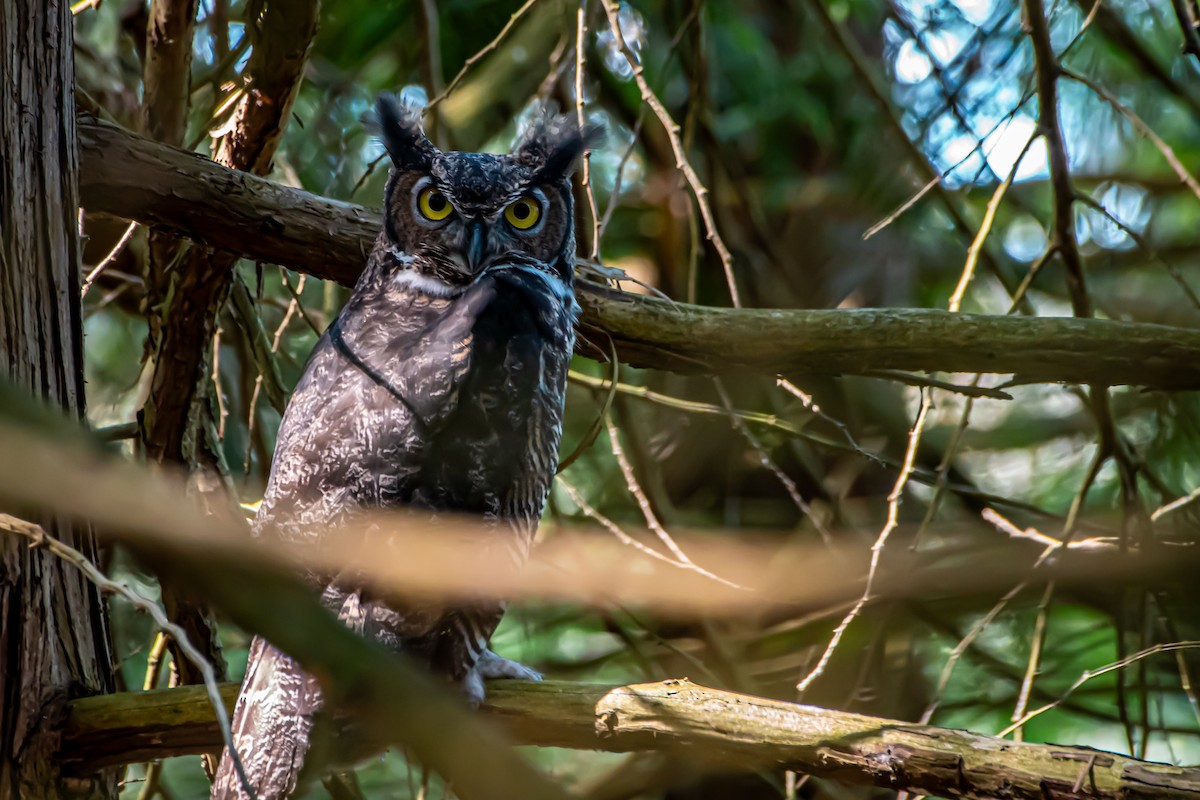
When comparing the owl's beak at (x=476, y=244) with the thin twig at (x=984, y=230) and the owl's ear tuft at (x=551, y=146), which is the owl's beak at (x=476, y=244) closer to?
the owl's ear tuft at (x=551, y=146)

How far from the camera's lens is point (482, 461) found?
255cm

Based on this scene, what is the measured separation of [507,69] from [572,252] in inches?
65.2

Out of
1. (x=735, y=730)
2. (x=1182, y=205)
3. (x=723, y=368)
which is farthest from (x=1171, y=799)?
(x=1182, y=205)

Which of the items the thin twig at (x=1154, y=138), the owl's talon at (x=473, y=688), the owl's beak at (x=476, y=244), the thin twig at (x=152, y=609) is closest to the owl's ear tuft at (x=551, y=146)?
the owl's beak at (x=476, y=244)

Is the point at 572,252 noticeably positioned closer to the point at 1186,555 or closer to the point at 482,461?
the point at 482,461

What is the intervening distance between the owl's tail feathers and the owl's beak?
1128mm

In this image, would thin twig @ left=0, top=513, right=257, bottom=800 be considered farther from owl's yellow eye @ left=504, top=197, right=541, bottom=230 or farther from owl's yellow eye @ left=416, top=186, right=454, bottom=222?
owl's yellow eye @ left=504, top=197, right=541, bottom=230

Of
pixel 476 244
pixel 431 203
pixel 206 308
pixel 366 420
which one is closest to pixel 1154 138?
pixel 476 244

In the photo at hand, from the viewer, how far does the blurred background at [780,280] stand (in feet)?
10.8

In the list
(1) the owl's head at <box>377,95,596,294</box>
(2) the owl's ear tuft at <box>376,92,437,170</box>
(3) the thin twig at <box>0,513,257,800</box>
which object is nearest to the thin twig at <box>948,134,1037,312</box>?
(1) the owl's head at <box>377,95,596,294</box>

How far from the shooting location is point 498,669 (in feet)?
8.32

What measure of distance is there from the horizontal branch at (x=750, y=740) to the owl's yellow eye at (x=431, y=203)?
137cm

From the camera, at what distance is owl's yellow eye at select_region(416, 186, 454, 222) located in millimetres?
2902

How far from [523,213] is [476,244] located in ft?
0.62
